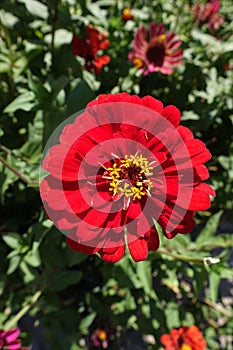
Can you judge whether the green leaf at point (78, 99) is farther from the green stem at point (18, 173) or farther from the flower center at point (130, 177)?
the flower center at point (130, 177)

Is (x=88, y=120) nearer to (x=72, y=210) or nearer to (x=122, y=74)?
(x=72, y=210)

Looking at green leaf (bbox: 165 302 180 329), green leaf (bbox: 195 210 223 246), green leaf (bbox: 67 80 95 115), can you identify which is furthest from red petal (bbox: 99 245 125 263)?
green leaf (bbox: 165 302 180 329)

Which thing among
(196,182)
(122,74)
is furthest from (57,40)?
(196,182)

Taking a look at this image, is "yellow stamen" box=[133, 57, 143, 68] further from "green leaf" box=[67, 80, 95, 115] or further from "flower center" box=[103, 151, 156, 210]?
"flower center" box=[103, 151, 156, 210]

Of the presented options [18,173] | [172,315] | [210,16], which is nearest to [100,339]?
[172,315]

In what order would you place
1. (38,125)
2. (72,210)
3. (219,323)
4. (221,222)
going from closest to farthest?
(72,210), (38,125), (219,323), (221,222)

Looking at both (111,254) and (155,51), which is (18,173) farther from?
(155,51)

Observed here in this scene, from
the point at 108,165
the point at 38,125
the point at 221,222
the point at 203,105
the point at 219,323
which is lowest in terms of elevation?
the point at 219,323

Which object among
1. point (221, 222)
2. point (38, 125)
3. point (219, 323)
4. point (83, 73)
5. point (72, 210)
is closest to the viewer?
point (72, 210)
